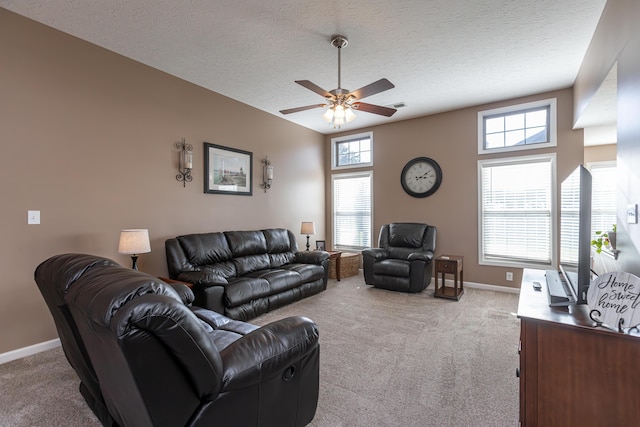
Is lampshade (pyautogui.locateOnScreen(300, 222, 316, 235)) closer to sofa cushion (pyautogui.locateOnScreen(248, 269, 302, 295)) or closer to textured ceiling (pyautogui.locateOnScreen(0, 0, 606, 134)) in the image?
sofa cushion (pyautogui.locateOnScreen(248, 269, 302, 295))

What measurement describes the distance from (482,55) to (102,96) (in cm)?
423

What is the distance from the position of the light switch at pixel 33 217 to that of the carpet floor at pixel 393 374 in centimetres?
123

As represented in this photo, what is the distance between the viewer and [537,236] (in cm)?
452

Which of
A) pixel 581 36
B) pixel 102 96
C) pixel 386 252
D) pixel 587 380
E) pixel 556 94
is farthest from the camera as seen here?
pixel 386 252

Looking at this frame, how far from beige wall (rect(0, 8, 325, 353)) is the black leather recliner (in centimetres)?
248

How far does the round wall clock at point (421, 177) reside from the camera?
5281mm

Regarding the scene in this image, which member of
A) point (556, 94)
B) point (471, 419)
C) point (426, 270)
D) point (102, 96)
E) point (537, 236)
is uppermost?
point (556, 94)

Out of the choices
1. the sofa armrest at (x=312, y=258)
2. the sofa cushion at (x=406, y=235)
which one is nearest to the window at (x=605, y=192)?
the sofa cushion at (x=406, y=235)

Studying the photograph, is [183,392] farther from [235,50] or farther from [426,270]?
[426,270]

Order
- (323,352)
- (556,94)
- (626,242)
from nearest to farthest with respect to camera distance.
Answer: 1. (626,242)
2. (323,352)
3. (556,94)

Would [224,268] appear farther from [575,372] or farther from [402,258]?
[575,372]

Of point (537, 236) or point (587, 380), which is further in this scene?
point (537, 236)

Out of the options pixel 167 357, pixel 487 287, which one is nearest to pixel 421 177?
pixel 487 287

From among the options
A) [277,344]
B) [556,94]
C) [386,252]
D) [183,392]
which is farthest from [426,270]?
[183,392]
